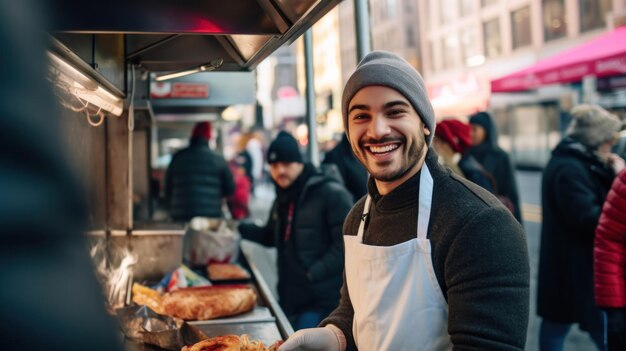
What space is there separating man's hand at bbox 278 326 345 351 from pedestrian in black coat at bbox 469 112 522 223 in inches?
167

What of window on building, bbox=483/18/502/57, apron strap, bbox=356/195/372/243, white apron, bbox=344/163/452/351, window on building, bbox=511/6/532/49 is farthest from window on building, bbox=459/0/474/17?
white apron, bbox=344/163/452/351

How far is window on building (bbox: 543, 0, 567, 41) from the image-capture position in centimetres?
3123

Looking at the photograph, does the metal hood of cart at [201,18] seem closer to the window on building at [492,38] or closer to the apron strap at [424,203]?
the apron strap at [424,203]

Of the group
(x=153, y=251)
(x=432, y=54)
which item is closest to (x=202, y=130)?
(x=153, y=251)

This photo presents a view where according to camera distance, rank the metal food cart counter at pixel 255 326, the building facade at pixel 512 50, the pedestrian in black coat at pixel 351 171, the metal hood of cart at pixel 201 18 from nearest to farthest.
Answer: the metal hood of cart at pixel 201 18 → the metal food cart counter at pixel 255 326 → the pedestrian in black coat at pixel 351 171 → the building facade at pixel 512 50

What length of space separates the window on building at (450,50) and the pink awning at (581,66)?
108ft

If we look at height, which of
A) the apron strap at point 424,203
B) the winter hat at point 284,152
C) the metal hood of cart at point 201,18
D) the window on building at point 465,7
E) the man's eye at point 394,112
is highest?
the window on building at point 465,7

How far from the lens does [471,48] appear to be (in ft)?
132

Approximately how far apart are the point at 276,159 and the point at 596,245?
2.13m

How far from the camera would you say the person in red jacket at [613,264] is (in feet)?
11.0

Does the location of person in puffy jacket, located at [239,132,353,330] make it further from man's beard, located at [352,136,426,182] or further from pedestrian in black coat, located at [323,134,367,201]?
man's beard, located at [352,136,426,182]

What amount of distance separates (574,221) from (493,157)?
2.35 metres

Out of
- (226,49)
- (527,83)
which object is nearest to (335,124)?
(527,83)

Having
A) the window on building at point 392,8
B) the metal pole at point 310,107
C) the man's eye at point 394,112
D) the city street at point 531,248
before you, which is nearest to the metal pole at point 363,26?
the man's eye at point 394,112
